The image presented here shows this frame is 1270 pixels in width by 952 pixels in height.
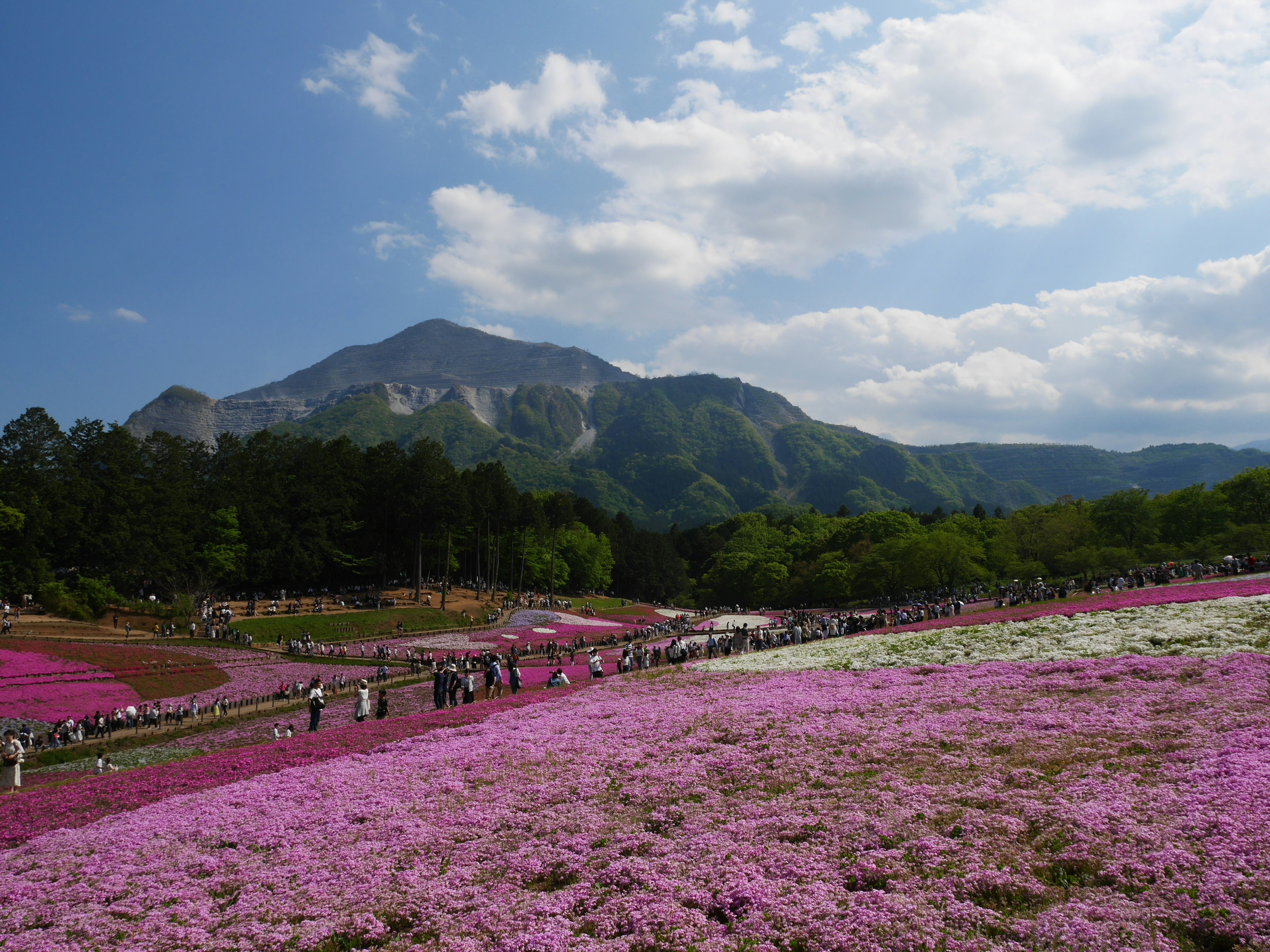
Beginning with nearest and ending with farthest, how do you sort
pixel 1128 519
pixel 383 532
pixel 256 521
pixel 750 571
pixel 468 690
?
pixel 468 690
pixel 256 521
pixel 1128 519
pixel 383 532
pixel 750 571

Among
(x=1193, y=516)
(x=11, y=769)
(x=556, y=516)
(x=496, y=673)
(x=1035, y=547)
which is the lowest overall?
(x=11, y=769)

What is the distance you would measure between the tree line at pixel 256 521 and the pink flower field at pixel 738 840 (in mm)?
44648

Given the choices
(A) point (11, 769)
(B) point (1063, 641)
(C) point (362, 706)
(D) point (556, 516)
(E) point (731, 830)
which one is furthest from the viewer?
(D) point (556, 516)

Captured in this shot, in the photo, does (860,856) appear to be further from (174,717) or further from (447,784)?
(174,717)

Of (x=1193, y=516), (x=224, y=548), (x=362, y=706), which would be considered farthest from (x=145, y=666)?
(x=1193, y=516)

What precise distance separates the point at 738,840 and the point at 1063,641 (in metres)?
18.1

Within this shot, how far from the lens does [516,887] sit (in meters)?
9.69

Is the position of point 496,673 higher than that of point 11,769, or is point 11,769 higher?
point 496,673

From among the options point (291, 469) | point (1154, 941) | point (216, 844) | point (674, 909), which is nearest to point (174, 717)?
point (216, 844)

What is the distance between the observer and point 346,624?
54688mm

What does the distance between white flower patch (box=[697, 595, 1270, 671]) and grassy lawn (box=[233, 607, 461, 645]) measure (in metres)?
34.2

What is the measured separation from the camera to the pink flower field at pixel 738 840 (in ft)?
26.0

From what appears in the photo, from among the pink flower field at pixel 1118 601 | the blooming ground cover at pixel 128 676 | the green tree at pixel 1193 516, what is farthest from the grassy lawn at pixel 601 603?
the green tree at pixel 1193 516

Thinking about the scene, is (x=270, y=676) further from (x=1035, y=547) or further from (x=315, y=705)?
(x=1035, y=547)
